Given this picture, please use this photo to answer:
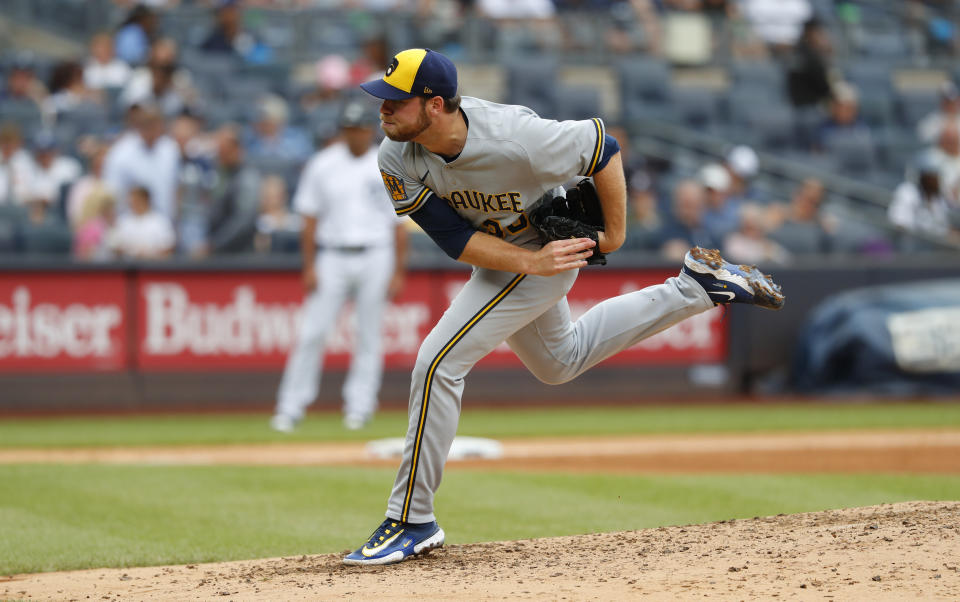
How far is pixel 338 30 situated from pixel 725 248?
589 centimetres

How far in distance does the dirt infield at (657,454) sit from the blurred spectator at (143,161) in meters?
3.68

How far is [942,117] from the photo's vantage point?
1620 cm

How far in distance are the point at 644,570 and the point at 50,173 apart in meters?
9.88

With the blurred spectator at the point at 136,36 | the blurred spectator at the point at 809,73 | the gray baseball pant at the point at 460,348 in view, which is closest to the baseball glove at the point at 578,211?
the gray baseball pant at the point at 460,348

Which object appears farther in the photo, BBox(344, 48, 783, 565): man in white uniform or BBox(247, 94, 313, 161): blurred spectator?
BBox(247, 94, 313, 161): blurred spectator

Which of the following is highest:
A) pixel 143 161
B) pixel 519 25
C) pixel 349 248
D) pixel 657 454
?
pixel 519 25

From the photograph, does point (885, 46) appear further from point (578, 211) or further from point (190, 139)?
point (578, 211)

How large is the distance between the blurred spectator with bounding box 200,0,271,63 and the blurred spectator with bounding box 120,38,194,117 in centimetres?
98

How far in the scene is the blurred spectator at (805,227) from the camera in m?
13.3

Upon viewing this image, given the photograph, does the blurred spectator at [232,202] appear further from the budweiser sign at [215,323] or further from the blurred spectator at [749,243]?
the blurred spectator at [749,243]

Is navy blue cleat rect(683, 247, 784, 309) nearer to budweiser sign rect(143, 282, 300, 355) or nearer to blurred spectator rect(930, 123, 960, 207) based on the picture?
budweiser sign rect(143, 282, 300, 355)

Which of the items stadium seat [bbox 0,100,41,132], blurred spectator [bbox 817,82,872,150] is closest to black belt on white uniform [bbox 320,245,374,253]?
stadium seat [bbox 0,100,41,132]

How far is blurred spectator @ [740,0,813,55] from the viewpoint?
17078 mm

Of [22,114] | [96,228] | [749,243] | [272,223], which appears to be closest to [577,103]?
[749,243]
